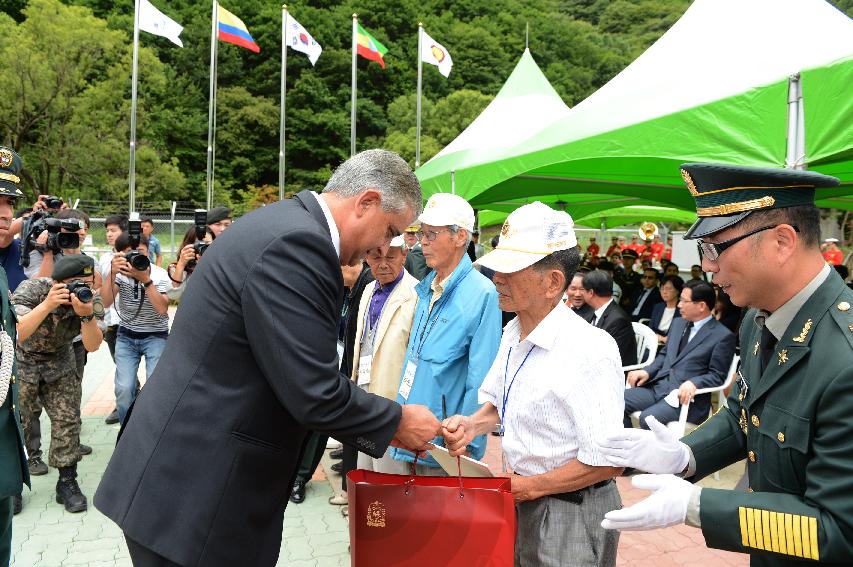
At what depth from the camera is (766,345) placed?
68.1 inches

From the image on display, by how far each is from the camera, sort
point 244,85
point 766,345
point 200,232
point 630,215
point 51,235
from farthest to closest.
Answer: point 244,85
point 630,215
point 200,232
point 51,235
point 766,345

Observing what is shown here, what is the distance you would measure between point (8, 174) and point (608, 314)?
4.73 m

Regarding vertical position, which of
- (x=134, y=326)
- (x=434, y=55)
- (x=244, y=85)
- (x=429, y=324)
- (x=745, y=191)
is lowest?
(x=134, y=326)

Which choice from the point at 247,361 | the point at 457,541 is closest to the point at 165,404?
the point at 247,361

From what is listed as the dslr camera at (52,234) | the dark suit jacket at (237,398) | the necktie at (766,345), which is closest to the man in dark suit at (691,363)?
the necktie at (766,345)

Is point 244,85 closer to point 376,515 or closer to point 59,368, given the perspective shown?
point 59,368

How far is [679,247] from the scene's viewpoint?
21469 millimetres

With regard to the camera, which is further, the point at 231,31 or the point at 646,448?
the point at 231,31

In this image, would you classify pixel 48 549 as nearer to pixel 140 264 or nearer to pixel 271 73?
pixel 140 264

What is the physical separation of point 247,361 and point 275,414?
0.18 metres

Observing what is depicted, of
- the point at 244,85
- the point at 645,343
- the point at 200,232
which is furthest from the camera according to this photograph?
the point at 244,85

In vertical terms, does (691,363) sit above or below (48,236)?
below

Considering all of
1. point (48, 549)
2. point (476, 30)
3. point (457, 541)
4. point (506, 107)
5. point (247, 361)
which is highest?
point (476, 30)

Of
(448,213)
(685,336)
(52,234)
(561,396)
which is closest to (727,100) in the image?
(448,213)
